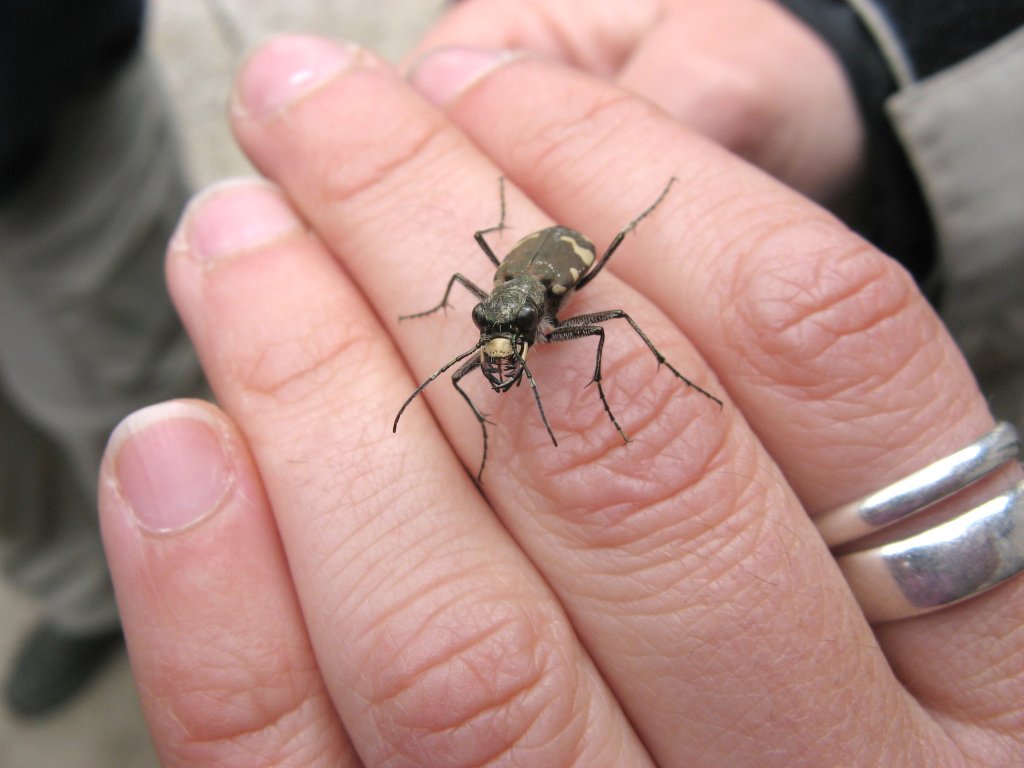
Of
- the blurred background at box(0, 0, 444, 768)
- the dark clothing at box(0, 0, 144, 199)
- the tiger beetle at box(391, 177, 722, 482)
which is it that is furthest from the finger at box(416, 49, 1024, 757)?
the blurred background at box(0, 0, 444, 768)

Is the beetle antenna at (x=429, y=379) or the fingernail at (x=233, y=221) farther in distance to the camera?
the fingernail at (x=233, y=221)

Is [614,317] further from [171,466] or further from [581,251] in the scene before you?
[171,466]

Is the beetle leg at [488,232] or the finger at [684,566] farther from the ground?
the beetle leg at [488,232]

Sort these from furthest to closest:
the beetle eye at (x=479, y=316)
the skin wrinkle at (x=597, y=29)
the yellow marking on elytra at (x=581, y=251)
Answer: the skin wrinkle at (x=597, y=29), the yellow marking on elytra at (x=581, y=251), the beetle eye at (x=479, y=316)

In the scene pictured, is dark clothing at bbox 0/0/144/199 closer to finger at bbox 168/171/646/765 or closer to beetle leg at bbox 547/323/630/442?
finger at bbox 168/171/646/765

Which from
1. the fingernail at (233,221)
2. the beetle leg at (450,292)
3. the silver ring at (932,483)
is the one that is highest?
the fingernail at (233,221)

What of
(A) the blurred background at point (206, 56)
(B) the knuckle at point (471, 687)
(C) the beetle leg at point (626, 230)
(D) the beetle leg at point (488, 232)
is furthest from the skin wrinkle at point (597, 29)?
(A) the blurred background at point (206, 56)

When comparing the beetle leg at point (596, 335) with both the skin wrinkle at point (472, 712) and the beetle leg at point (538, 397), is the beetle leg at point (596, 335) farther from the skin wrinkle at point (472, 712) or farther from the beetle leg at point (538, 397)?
the skin wrinkle at point (472, 712)

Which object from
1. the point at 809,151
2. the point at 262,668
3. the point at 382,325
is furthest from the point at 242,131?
the point at 809,151

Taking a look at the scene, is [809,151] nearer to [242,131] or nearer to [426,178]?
[426,178]
